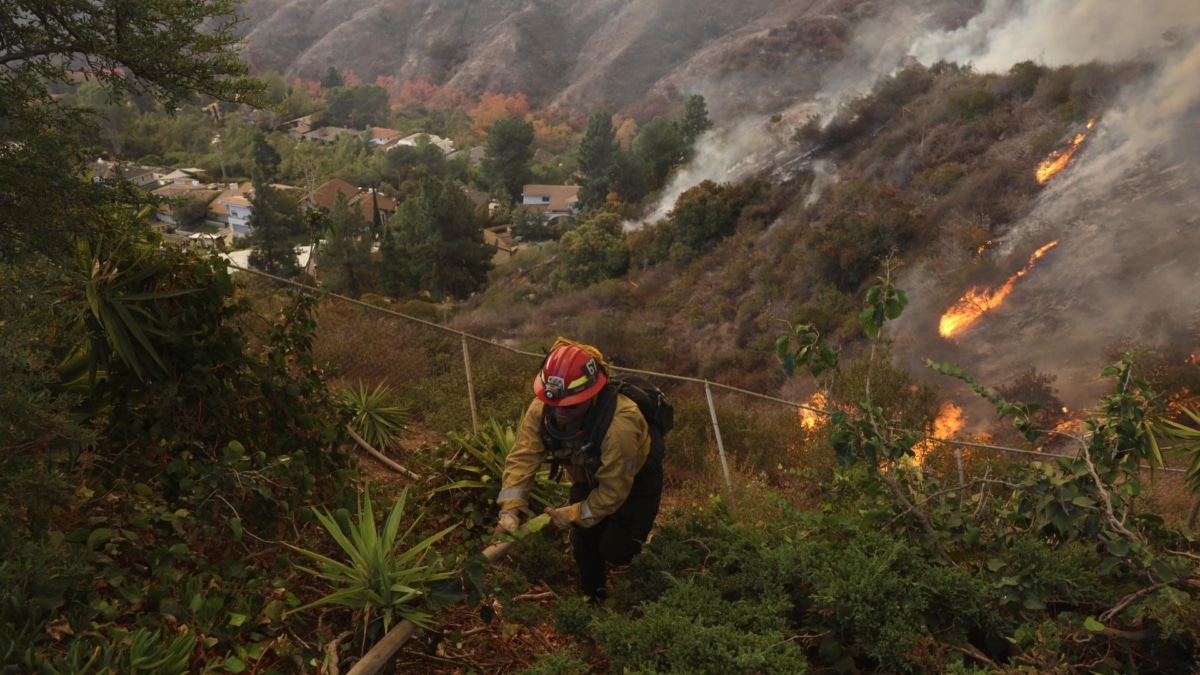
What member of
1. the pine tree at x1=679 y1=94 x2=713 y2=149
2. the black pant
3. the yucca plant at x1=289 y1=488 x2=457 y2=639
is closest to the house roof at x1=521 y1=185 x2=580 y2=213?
the pine tree at x1=679 y1=94 x2=713 y2=149

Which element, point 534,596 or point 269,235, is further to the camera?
point 269,235

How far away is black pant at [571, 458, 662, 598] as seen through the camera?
4570 mm

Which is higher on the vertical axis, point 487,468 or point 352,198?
point 487,468

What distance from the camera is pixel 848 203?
3070cm

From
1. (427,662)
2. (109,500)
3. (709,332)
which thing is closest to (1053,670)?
(427,662)

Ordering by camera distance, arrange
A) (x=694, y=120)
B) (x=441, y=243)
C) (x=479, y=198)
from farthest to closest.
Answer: (x=479, y=198)
(x=694, y=120)
(x=441, y=243)

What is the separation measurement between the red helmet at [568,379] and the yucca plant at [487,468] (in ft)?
3.20

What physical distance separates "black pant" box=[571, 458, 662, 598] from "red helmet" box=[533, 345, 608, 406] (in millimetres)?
616

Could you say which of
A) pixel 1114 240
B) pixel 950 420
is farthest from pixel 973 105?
pixel 950 420

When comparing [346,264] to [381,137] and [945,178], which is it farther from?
[381,137]

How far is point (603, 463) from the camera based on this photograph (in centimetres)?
Result: 425

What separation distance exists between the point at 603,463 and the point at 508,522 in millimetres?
613

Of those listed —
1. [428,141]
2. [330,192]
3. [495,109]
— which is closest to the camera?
[330,192]

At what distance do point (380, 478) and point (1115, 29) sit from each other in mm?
38874
